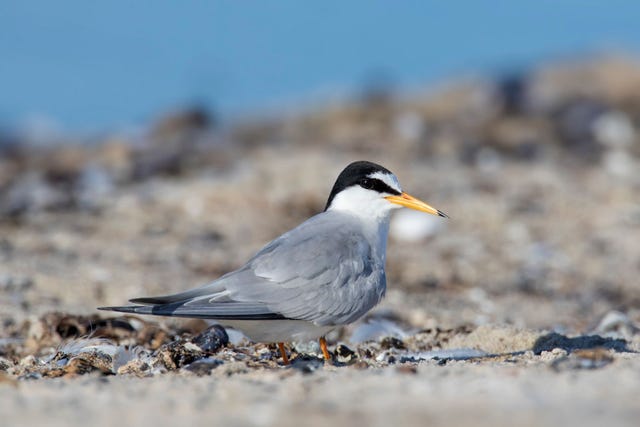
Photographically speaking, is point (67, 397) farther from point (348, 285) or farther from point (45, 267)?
point (45, 267)

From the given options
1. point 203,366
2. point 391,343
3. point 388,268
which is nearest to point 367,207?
point 391,343

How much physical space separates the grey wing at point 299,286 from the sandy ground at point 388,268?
0.78 ft

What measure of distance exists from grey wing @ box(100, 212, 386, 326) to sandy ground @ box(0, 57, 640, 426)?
24 centimetres

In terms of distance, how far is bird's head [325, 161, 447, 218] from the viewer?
16.4 ft

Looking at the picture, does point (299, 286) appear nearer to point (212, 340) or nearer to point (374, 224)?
point (212, 340)

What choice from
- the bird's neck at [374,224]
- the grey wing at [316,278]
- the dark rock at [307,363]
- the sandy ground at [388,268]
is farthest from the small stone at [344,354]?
the bird's neck at [374,224]

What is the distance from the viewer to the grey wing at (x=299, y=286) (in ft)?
13.7

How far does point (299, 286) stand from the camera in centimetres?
434

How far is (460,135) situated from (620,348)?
8812 mm

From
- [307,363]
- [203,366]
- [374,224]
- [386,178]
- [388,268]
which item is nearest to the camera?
[203,366]

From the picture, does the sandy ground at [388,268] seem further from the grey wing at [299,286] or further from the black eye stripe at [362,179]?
the black eye stripe at [362,179]

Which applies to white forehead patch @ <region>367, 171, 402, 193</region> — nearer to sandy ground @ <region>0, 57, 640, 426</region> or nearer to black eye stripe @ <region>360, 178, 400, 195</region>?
black eye stripe @ <region>360, 178, 400, 195</region>

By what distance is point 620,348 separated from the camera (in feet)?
15.8

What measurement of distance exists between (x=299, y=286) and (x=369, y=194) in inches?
33.8
